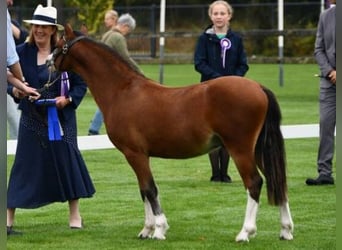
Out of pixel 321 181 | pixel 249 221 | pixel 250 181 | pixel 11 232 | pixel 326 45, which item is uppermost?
pixel 326 45

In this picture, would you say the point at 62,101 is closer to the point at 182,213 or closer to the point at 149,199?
the point at 149,199

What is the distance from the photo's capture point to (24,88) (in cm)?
605

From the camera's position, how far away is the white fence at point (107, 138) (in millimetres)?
13625

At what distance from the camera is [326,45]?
9688 mm

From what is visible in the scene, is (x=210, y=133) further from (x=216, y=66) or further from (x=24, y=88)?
(x=216, y=66)

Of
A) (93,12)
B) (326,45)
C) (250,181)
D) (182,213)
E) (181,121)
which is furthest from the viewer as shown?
(93,12)

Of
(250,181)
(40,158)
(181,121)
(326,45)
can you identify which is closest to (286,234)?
(250,181)

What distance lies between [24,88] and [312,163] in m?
6.58

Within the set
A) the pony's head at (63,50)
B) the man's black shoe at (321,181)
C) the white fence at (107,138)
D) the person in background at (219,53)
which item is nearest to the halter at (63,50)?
the pony's head at (63,50)

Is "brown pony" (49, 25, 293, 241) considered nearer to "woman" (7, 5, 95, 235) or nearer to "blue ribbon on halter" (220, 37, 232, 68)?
"woman" (7, 5, 95, 235)

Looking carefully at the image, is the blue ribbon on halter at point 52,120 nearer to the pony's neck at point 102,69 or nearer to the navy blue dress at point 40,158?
the navy blue dress at point 40,158

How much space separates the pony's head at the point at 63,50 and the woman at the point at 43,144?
147 millimetres

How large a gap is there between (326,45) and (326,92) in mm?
531

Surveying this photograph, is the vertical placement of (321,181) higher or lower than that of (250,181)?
lower
